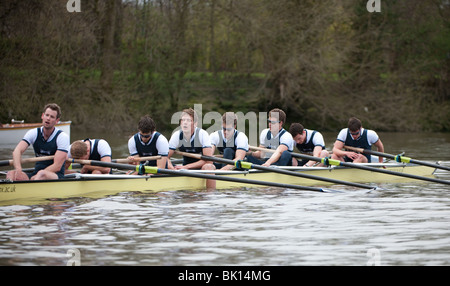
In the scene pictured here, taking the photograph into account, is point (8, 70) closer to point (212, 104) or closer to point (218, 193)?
point (212, 104)

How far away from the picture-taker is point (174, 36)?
25406mm

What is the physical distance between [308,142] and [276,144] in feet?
2.12

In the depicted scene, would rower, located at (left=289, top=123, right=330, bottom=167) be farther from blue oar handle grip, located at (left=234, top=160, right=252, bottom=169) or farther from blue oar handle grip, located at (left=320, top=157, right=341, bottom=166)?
blue oar handle grip, located at (left=234, top=160, right=252, bottom=169)

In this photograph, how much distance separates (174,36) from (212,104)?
3.15 m

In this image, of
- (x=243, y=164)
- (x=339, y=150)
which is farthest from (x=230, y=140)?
(x=339, y=150)

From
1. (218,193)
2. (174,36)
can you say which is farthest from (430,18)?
(218,193)

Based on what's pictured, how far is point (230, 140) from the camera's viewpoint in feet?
38.8

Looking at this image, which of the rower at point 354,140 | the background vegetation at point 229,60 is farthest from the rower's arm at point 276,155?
the background vegetation at point 229,60

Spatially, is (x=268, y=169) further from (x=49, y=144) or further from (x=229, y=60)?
(x=229, y=60)

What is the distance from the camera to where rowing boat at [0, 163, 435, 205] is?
9125 millimetres

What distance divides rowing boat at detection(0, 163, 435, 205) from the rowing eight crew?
0.24 meters

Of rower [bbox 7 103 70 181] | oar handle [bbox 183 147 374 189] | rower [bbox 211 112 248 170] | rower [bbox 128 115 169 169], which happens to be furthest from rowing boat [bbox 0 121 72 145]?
rower [bbox 7 103 70 181]

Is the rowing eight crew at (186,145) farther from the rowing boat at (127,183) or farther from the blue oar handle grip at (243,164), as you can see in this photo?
the blue oar handle grip at (243,164)

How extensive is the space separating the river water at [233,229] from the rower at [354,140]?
153cm
